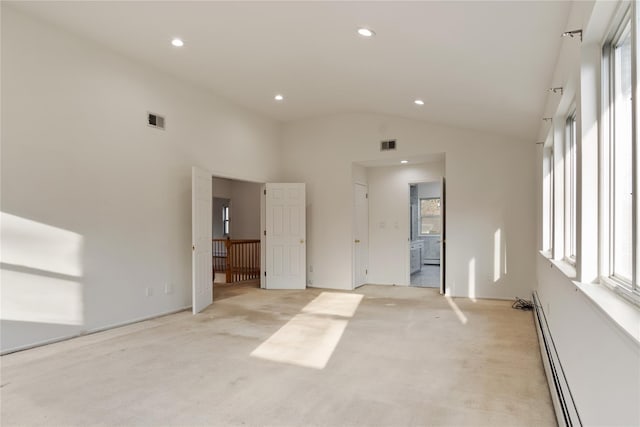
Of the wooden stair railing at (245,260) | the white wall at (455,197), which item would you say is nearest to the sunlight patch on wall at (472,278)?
the white wall at (455,197)

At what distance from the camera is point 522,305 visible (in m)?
5.79

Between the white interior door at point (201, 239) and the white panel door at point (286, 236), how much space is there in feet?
5.71

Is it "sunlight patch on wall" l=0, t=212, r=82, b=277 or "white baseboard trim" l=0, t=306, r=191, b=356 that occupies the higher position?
"sunlight patch on wall" l=0, t=212, r=82, b=277

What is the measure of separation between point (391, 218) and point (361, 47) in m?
4.37

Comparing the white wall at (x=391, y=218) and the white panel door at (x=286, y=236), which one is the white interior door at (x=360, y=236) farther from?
the white panel door at (x=286, y=236)

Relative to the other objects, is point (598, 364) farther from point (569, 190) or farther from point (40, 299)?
point (40, 299)

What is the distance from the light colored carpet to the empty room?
0.03 meters

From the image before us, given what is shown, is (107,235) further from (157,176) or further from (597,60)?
(597,60)

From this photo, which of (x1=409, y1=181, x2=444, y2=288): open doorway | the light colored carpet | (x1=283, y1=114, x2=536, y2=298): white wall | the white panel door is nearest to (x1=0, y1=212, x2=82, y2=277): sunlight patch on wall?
the light colored carpet

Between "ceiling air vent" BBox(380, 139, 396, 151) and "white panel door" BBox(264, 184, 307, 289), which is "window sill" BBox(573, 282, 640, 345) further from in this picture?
"white panel door" BBox(264, 184, 307, 289)

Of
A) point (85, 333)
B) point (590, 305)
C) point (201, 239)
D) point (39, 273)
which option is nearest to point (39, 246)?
point (39, 273)

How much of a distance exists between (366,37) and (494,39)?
46.7 inches

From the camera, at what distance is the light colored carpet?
8.34 feet

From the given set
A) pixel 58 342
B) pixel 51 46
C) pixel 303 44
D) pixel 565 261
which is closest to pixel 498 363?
pixel 565 261
